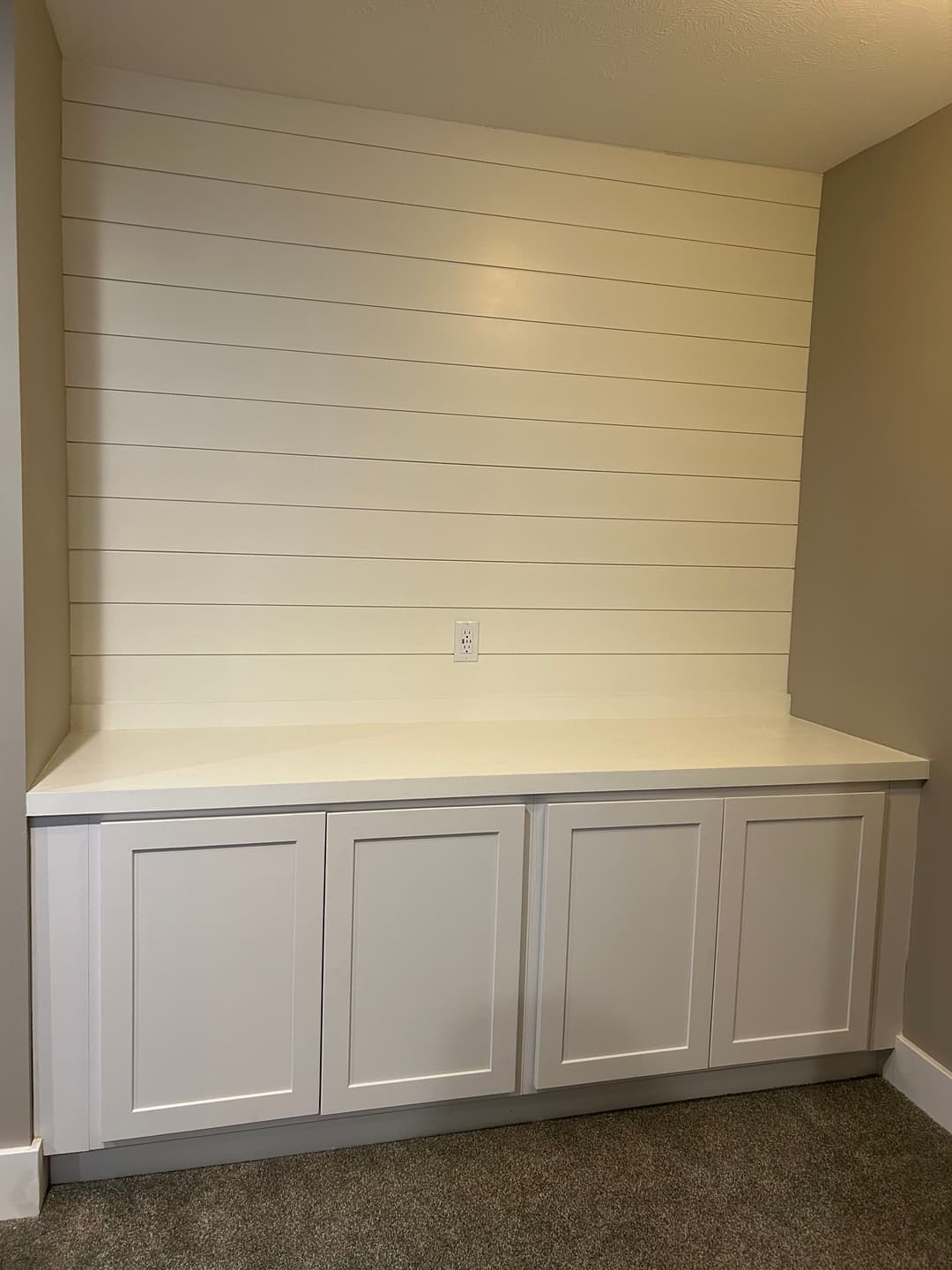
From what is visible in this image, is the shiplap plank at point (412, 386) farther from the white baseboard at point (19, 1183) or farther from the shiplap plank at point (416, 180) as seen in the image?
the white baseboard at point (19, 1183)

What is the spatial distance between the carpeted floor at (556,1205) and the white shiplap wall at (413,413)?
1.05 m

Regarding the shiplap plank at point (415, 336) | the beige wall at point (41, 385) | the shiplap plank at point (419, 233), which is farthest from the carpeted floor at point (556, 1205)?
the shiplap plank at point (419, 233)

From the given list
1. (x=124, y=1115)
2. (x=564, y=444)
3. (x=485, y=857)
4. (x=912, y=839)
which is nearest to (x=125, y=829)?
(x=124, y=1115)

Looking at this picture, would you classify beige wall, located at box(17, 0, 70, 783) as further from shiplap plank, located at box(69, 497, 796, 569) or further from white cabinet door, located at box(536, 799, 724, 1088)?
white cabinet door, located at box(536, 799, 724, 1088)

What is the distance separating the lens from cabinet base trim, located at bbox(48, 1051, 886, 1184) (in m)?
1.95

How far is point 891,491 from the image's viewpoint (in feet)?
7.88

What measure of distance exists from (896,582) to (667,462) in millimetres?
697

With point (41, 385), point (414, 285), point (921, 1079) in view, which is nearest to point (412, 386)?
point (414, 285)

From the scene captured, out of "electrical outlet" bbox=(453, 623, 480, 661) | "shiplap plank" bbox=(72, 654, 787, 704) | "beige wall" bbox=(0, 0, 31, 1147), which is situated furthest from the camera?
"electrical outlet" bbox=(453, 623, 480, 661)

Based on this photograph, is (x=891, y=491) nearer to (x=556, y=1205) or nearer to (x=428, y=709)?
(x=428, y=709)

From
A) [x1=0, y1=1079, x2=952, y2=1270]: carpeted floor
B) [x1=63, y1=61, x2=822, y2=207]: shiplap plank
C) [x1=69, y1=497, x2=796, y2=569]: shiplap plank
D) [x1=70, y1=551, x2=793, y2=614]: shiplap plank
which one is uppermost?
[x1=63, y1=61, x2=822, y2=207]: shiplap plank

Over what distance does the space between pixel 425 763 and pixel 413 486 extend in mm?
792

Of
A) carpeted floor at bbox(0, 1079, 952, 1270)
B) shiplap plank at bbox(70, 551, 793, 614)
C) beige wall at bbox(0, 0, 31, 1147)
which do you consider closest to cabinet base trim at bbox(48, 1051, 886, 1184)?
carpeted floor at bbox(0, 1079, 952, 1270)

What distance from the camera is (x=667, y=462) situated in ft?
8.70
